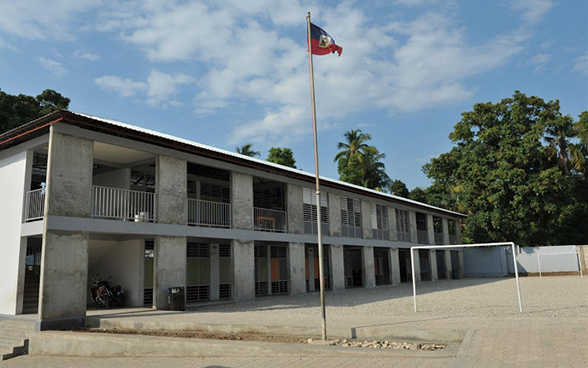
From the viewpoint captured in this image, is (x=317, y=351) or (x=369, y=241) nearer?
(x=317, y=351)

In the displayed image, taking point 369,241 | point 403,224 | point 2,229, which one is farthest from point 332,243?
point 2,229

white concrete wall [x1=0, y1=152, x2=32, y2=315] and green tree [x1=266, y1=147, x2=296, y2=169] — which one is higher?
green tree [x1=266, y1=147, x2=296, y2=169]

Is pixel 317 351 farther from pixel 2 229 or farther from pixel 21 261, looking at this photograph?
pixel 2 229

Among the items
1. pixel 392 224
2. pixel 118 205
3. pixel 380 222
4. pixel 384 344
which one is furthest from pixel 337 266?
pixel 384 344

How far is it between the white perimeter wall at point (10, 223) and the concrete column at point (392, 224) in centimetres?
2125

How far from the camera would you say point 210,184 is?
21562 millimetres

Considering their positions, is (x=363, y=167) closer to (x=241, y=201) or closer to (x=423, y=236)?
(x=423, y=236)

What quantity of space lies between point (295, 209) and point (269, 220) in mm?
1315

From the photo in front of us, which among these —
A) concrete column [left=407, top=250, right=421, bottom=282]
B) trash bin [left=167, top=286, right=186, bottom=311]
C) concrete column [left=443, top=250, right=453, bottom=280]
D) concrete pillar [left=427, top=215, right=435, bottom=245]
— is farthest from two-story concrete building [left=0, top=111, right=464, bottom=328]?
concrete column [left=443, top=250, right=453, bottom=280]

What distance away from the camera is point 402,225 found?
31438 millimetres

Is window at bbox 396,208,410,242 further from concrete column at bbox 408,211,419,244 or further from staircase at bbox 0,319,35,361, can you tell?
staircase at bbox 0,319,35,361

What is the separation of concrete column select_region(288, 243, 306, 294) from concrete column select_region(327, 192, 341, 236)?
9.61ft

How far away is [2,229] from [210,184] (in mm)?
8978

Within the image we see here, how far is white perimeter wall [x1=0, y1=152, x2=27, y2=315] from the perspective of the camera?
43.7 feet
